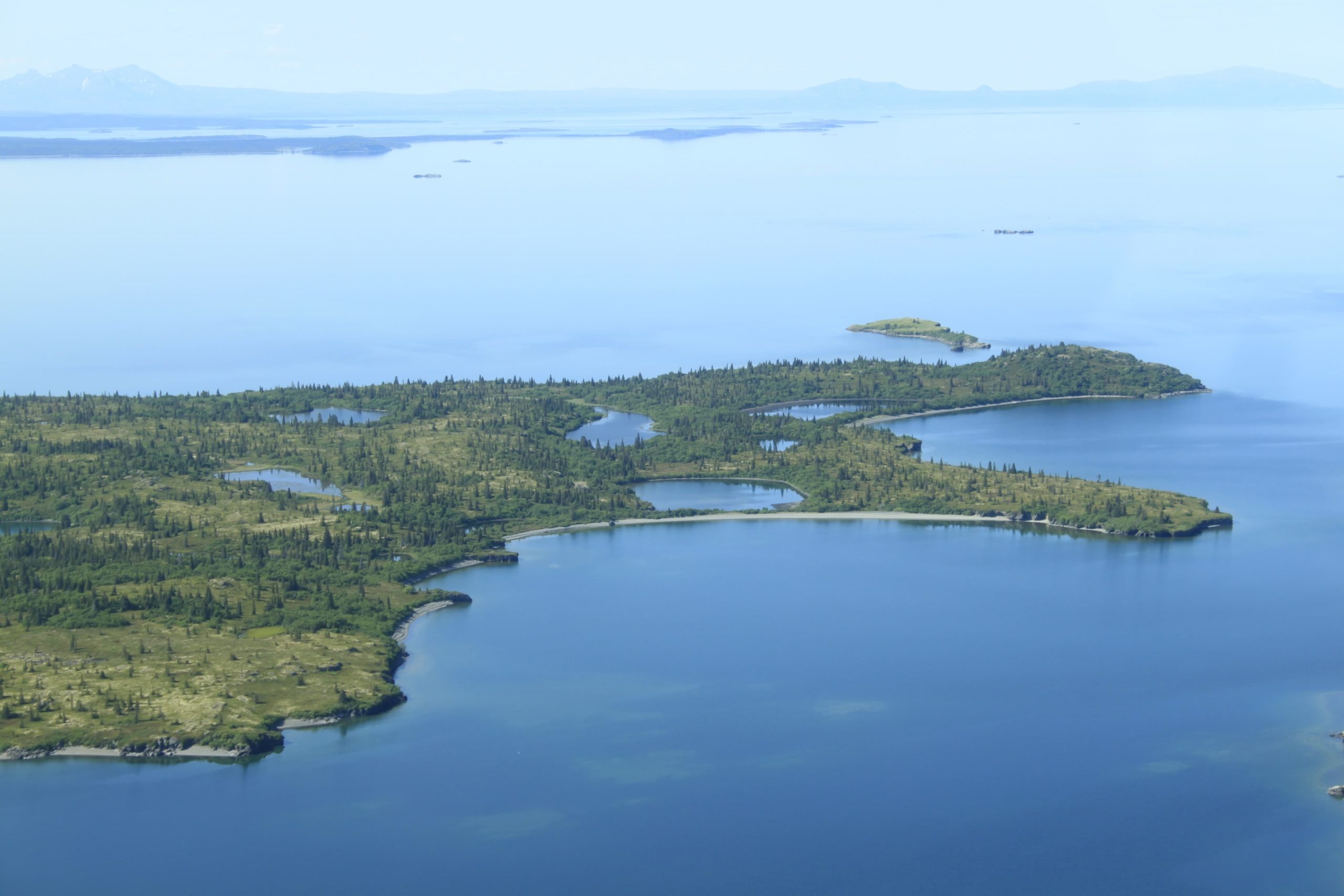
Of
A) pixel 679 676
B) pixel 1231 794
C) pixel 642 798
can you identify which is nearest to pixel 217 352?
pixel 679 676

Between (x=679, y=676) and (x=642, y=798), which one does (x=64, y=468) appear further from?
(x=642, y=798)

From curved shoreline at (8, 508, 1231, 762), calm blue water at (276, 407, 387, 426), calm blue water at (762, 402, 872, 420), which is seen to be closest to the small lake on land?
calm blue water at (276, 407, 387, 426)

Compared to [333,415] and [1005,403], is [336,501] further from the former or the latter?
[1005,403]

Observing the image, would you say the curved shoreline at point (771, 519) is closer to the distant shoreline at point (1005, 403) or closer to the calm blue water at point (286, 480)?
the calm blue water at point (286, 480)

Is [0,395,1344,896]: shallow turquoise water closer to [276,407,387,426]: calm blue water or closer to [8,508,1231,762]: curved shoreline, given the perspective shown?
[8,508,1231,762]: curved shoreline

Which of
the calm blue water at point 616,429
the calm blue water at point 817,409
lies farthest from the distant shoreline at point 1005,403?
the calm blue water at point 616,429

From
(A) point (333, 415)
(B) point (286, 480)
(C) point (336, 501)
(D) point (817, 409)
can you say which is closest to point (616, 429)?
(D) point (817, 409)
